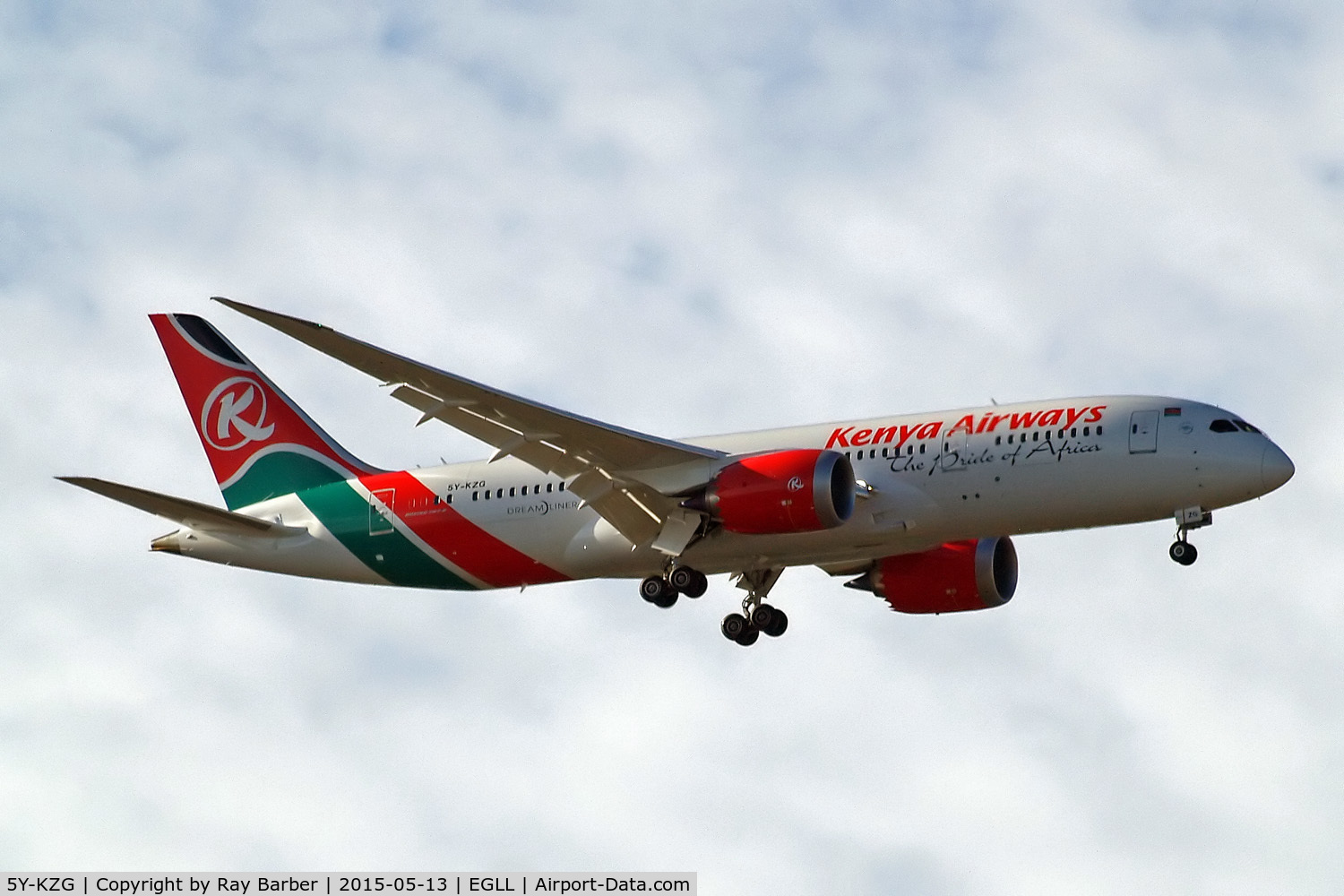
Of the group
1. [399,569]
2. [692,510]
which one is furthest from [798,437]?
[399,569]

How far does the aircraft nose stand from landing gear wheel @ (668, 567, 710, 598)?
11.1 m

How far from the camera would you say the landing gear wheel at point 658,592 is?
41.0 m

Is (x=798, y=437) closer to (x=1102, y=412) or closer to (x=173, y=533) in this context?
(x=1102, y=412)

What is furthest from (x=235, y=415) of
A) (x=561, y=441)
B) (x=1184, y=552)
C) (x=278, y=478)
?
(x=1184, y=552)

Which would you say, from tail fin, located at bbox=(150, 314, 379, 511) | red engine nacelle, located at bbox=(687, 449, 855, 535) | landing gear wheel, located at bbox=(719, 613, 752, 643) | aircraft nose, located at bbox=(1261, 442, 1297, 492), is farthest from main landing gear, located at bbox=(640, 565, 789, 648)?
aircraft nose, located at bbox=(1261, 442, 1297, 492)

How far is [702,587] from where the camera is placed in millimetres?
40906

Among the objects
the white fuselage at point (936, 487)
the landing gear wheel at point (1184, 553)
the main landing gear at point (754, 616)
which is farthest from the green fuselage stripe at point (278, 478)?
the landing gear wheel at point (1184, 553)

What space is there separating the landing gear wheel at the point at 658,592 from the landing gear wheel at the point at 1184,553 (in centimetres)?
1001

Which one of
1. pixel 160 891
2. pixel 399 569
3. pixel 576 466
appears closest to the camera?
pixel 160 891

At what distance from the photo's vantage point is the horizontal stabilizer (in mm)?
39625

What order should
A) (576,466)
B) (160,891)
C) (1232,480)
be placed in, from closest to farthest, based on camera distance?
(160,891)
(1232,480)
(576,466)

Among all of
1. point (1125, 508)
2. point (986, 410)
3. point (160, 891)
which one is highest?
point (986, 410)

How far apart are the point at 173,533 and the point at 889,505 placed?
1630cm

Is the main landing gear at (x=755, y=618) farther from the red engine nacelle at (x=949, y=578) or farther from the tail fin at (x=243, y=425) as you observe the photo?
the tail fin at (x=243, y=425)
